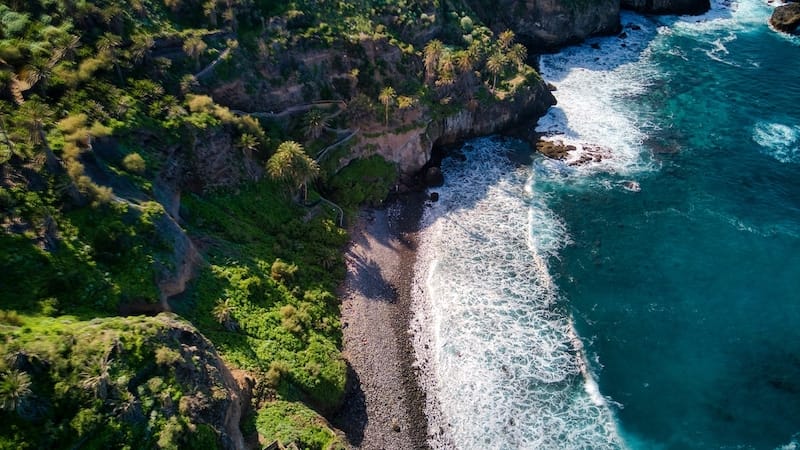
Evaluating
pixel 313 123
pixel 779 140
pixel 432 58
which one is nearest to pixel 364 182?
pixel 313 123

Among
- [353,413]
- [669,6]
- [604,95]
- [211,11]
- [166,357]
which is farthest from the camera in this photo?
[669,6]

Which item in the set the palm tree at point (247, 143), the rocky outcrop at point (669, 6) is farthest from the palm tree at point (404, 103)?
the rocky outcrop at point (669, 6)

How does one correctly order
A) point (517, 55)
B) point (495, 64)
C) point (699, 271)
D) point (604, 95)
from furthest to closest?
point (604, 95)
point (517, 55)
point (495, 64)
point (699, 271)

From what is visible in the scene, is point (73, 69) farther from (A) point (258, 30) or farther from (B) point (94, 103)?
(A) point (258, 30)

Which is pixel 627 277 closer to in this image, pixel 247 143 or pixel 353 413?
pixel 353 413

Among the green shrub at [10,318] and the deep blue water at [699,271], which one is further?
the deep blue water at [699,271]

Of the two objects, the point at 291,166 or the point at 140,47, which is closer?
the point at 140,47

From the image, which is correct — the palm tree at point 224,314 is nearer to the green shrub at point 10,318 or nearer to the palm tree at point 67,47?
the green shrub at point 10,318
